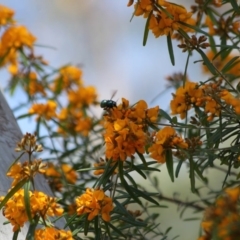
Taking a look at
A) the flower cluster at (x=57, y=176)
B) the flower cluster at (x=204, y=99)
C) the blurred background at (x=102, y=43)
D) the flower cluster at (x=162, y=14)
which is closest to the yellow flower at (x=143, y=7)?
the flower cluster at (x=162, y=14)

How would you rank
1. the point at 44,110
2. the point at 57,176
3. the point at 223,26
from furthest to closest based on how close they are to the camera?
the point at 44,110 → the point at 57,176 → the point at 223,26

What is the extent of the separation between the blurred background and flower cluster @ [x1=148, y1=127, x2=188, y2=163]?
10.2 ft

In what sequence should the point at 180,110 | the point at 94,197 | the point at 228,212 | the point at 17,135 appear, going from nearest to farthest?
1. the point at 228,212
2. the point at 94,197
3. the point at 180,110
4. the point at 17,135

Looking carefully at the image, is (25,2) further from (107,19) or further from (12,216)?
(12,216)

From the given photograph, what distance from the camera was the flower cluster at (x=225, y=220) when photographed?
2.05 ft

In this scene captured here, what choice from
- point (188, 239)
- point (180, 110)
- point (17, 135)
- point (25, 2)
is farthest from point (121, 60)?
point (180, 110)

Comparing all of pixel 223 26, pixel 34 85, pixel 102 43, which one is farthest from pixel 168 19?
pixel 102 43

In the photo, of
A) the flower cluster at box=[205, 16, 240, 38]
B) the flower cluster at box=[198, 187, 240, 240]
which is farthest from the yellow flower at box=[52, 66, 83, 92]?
the flower cluster at box=[198, 187, 240, 240]

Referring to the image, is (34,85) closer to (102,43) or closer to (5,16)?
(5,16)

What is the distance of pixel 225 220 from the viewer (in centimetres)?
65

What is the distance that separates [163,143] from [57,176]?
2.36 ft

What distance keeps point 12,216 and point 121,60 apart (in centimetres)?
349

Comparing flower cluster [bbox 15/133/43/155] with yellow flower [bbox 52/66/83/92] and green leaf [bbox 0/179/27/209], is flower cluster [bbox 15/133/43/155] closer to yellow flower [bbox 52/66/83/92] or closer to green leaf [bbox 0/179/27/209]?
green leaf [bbox 0/179/27/209]

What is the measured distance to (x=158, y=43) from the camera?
13.9 ft
